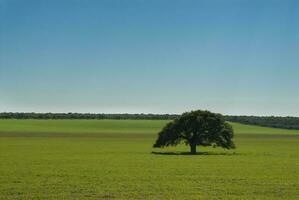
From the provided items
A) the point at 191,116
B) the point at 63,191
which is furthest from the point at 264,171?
the point at 191,116

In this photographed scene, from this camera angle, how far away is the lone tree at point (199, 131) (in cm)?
7369

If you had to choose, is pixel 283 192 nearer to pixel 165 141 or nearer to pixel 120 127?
pixel 165 141

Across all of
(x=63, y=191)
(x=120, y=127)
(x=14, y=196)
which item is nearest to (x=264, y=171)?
(x=63, y=191)

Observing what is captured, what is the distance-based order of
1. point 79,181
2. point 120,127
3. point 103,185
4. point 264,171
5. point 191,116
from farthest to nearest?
1. point 120,127
2. point 191,116
3. point 264,171
4. point 79,181
5. point 103,185

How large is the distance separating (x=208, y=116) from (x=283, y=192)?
4642 centimetres

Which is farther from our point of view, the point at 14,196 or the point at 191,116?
the point at 191,116

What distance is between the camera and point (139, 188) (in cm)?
2914

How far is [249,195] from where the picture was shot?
1062 inches

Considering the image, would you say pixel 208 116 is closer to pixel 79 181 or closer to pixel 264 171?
pixel 264 171

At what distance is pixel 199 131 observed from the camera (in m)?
73.9

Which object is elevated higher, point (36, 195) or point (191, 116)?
point (191, 116)

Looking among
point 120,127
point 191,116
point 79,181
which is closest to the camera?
point 79,181

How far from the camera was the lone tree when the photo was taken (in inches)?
2901

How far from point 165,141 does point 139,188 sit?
4574 cm
